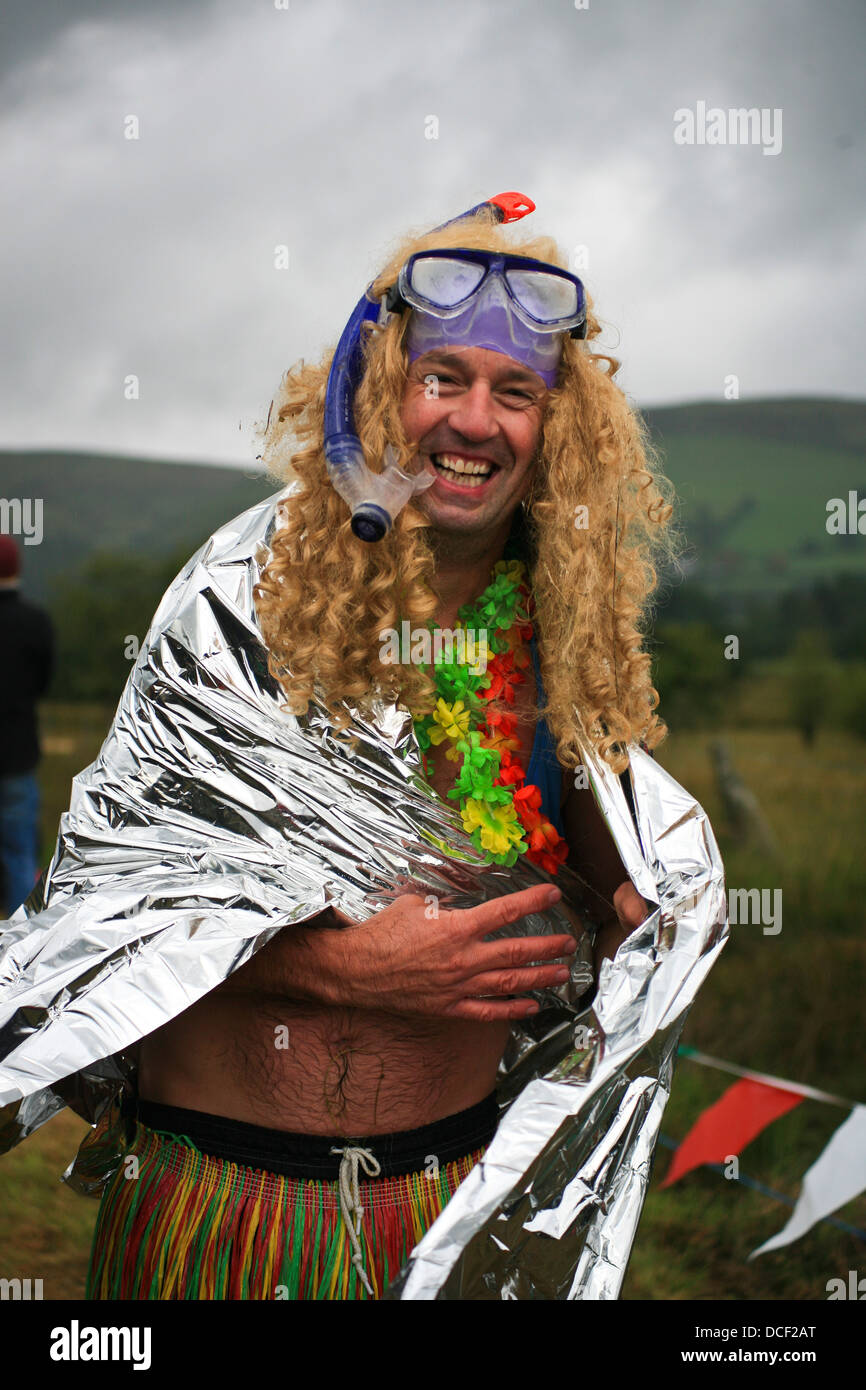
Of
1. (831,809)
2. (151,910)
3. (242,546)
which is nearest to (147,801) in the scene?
(151,910)

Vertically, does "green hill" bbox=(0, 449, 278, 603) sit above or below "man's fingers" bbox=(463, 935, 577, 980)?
above

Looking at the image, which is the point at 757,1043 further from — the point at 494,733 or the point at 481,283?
the point at 481,283

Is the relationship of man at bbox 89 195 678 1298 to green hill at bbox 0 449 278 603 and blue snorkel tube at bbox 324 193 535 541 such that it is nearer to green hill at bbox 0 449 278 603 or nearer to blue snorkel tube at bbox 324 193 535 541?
blue snorkel tube at bbox 324 193 535 541

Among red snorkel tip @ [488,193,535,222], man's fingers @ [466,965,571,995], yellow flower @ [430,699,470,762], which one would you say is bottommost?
man's fingers @ [466,965,571,995]

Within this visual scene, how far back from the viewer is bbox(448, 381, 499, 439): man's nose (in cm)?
181

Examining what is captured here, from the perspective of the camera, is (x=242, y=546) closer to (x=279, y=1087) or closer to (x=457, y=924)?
(x=457, y=924)

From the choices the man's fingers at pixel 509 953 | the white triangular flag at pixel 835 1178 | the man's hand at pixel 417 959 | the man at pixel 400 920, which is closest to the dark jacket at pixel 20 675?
the man at pixel 400 920

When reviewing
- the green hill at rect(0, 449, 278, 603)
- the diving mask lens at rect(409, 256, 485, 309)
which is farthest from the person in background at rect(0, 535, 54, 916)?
the diving mask lens at rect(409, 256, 485, 309)

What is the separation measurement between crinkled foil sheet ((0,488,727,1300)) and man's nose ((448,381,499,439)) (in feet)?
1.16

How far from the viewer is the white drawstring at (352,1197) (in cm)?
178

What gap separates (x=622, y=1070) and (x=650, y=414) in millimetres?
5933

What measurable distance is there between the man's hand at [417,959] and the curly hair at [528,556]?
13.0 inches

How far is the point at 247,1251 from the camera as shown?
177 centimetres

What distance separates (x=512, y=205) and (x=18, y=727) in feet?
12.7
